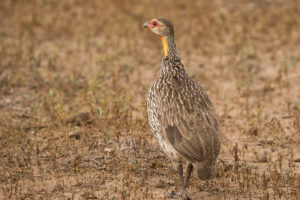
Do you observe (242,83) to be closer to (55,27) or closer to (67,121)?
(67,121)

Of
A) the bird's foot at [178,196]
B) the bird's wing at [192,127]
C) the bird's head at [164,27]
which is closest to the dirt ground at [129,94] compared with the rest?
the bird's foot at [178,196]

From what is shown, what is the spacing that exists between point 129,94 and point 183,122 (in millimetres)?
3490

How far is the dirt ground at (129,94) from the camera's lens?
5801mm

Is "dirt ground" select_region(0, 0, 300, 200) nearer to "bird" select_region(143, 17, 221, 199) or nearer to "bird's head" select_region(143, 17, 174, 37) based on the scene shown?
"bird" select_region(143, 17, 221, 199)

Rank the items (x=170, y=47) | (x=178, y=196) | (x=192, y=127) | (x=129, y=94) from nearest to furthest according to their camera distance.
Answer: (x=192, y=127)
(x=178, y=196)
(x=170, y=47)
(x=129, y=94)

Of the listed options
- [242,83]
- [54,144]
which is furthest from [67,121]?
[242,83]

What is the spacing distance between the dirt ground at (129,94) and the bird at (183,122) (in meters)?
0.64

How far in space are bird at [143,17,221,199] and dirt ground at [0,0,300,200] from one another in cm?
64

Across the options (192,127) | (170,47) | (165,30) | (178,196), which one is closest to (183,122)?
(192,127)

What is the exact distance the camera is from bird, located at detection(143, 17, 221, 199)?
4.94 metres

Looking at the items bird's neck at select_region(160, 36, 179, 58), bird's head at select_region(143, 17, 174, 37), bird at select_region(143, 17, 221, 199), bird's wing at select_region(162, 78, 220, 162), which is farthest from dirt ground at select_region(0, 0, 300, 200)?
bird's head at select_region(143, 17, 174, 37)

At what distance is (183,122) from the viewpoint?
17.0ft

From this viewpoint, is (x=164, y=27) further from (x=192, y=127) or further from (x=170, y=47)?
(x=192, y=127)

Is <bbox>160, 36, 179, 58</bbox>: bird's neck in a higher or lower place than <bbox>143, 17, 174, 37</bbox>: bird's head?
lower
